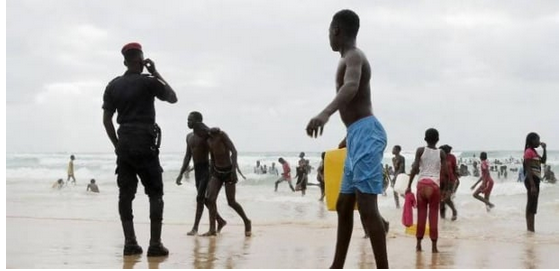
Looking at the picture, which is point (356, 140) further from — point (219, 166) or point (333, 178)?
point (219, 166)

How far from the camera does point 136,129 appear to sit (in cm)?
642

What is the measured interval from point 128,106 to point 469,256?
382cm

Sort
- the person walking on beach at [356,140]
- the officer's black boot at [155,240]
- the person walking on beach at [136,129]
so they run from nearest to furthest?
the person walking on beach at [356,140], the person walking on beach at [136,129], the officer's black boot at [155,240]

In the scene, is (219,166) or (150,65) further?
(219,166)

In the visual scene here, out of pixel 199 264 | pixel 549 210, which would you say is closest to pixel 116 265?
pixel 199 264

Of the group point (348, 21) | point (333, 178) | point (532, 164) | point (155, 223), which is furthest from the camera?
point (532, 164)

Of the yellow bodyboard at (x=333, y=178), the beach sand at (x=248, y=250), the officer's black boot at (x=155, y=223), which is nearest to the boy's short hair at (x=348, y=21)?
the yellow bodyboard at (x=333, y=178)

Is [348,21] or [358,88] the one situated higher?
[348,21]

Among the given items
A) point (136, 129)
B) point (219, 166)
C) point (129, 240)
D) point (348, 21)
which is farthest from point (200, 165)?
point (348, 21)

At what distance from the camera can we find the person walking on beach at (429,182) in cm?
A: 805

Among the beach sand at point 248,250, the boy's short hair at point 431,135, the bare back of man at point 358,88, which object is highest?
the bare back of man at point 358,88

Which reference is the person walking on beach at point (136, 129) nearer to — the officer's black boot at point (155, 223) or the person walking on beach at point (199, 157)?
the officer's black boot at point (155, 223)

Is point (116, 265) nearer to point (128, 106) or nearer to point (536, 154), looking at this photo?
point (128, 106)

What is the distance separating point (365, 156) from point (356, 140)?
0.42 feet
